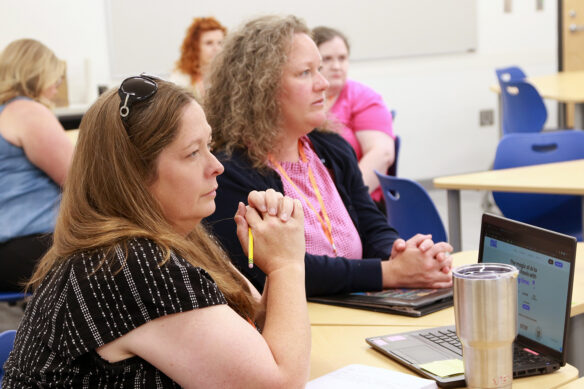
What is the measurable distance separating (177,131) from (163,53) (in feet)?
15.2

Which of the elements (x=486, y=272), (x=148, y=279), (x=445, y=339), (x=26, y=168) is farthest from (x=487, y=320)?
(x=26, y=168)

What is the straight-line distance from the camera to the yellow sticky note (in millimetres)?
1304

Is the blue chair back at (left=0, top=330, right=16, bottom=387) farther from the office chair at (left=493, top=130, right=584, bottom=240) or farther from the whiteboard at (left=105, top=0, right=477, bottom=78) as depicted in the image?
the whiteboard at (left=105, top=0, right=477, bottom=78)

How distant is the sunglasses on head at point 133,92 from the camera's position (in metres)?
1.28

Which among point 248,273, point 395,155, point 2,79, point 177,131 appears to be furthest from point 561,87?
point 177,131

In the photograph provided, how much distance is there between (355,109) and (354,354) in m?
2.29

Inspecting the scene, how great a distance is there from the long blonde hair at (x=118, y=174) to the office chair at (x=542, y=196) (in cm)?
227

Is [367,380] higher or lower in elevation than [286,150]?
lower

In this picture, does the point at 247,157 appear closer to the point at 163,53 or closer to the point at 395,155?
the point at 395,155

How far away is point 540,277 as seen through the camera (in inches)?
52.1

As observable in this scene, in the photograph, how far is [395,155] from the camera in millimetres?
3617

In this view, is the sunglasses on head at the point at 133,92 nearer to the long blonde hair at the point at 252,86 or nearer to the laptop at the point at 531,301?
the laptop at the point at 531,301

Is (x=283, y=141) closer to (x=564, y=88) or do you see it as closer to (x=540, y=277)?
(x=540, y=277)

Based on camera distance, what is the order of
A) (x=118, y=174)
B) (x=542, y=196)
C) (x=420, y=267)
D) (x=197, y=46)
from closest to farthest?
(x=118, y=174)
(x=420, y=267)
(x=542, y=196)
(x=197, y=46)
